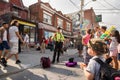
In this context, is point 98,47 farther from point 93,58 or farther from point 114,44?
point 114,44

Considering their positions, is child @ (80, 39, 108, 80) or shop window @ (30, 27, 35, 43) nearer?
child @ (80, 39, 108, 80)

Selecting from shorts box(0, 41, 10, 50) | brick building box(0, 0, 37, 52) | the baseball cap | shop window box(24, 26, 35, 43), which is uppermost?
brick building box(0, 0, 37, 52)

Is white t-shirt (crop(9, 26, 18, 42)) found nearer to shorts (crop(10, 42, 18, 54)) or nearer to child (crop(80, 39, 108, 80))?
shorts (crop(10, 42, 18, 54))

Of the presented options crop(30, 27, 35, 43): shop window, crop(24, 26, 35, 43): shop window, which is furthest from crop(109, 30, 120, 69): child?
crop(30, 27, 35, 43): shop window

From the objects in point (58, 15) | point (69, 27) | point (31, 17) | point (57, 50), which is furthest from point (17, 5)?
point (69, 27)

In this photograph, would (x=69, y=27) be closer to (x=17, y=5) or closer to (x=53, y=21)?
(x=53, y=21)

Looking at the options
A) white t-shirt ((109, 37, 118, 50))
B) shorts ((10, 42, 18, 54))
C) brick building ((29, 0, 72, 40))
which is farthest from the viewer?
brick building ((29, 0, 72, 40))

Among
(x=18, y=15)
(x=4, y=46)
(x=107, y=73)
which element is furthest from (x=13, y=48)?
(x=18, y=15)

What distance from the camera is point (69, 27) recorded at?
52906 millimetres

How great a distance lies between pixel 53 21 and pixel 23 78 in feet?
105

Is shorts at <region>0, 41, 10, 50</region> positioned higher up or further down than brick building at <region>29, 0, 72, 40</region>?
further down

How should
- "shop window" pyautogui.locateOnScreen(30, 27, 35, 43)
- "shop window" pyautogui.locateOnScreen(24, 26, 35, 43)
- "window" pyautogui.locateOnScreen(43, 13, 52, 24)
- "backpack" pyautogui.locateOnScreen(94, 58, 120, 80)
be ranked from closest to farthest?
1. "backpack" pyautogui.locateOnScreen(94, 58, 120, 80)
2. "shop window" pyautogui.locateOnScreen(24, 26, 35, 43)
3. "shop window" pyautogui.locateOnScreen(30, 27, 35, 43)
4. "window" pyautogui.locateOnScreen(43, 13, 52, 24)

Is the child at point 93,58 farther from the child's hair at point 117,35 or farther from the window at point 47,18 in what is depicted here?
the window at point 47,18

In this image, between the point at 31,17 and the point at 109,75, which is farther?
the point at 31,17
